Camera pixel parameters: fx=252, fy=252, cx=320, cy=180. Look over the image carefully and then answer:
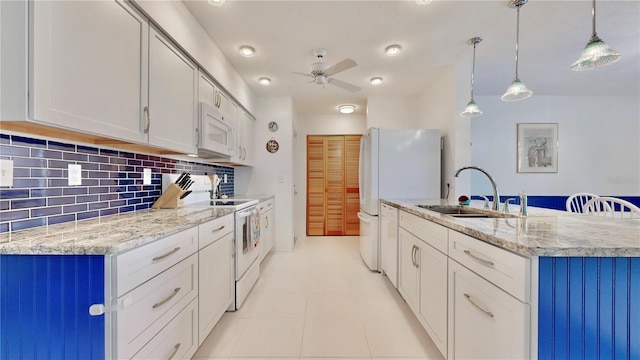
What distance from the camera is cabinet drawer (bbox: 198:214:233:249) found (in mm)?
1501

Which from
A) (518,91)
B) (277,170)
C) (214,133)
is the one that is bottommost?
(277,170)

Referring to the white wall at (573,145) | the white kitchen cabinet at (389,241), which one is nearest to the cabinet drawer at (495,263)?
the white kitchen cabinet at (389,241)

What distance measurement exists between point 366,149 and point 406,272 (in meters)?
1.60

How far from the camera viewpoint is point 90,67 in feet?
3.58

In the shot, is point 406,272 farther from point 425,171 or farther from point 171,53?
point 171,53

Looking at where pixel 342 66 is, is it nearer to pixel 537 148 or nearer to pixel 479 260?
pixel 479 260

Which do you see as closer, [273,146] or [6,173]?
[6,173]

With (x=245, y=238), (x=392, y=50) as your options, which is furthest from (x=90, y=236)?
(x=392, y=50)

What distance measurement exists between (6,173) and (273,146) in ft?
9.57

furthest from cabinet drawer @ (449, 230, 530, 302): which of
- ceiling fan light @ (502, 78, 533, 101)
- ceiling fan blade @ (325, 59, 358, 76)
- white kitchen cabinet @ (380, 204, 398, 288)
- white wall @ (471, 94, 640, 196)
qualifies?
white wall @ (471, 94, 640, 196)

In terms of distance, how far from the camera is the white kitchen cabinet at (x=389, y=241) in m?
2.38

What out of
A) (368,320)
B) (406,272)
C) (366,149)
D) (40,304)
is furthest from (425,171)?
(40,304)

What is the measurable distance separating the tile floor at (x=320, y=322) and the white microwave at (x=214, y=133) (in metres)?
1.38

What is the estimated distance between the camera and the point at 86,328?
0.85 meters
